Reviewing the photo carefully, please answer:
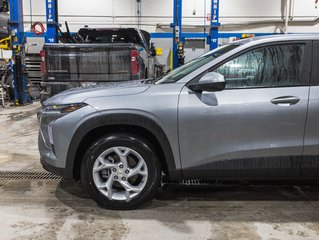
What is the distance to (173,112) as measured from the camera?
3396 mm

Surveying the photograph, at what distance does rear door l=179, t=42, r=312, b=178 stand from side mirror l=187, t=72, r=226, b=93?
0.20ft

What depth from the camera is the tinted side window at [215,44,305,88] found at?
3.48m

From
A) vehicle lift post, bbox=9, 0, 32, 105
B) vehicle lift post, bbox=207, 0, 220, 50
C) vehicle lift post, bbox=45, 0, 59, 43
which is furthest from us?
vehicle lift post, bbox=9, 0, 32, 105

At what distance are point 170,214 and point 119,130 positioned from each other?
975 millimetres

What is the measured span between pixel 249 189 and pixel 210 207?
2.51 ft

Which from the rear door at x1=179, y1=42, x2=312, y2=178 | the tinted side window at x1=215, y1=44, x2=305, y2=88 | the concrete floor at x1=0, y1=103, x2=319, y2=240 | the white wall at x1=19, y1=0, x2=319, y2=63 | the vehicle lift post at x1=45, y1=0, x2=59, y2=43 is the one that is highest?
the white wall at x1=19, y1=0, x2=319, y2=63

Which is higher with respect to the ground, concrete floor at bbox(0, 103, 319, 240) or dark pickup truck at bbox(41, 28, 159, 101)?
dark pickup truck at bbox(41, 28, 159, 101)

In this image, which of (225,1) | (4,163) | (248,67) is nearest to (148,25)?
(225,1)

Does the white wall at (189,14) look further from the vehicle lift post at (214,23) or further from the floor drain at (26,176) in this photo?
the floor drain at (26,176)

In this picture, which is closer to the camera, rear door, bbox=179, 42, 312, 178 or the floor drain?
rear door, bbox=179, 42, 312, 178

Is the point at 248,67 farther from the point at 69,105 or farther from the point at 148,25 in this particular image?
the point at 148,25

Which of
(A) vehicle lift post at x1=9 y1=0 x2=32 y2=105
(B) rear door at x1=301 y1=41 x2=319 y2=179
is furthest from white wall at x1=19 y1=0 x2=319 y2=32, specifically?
(B) rear door at x1=301 y1=41 x2=319 y2=179

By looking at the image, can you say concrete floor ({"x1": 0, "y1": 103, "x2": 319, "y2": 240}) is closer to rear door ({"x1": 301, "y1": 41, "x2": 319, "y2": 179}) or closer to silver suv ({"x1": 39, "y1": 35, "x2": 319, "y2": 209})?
silver suv ({"x1": 39, "y1": 35, "x2": 319, "y2": 209})

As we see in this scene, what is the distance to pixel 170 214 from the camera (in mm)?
3596
